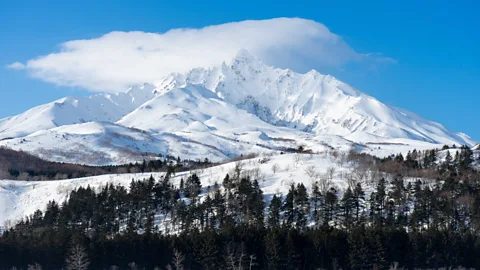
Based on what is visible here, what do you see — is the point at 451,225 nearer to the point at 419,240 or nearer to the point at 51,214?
the point at 419,240

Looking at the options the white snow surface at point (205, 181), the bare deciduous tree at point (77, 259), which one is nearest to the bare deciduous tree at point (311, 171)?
the white snow surface at point (205, 181)

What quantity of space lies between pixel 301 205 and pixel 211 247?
3659 centimetres

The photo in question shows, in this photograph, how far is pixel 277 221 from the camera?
384ft

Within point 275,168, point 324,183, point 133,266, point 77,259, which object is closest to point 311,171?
point 275,168

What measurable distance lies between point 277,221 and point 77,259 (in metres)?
43.8

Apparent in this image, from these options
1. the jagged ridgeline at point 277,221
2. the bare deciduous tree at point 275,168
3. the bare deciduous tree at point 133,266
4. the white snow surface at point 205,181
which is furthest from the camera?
the bare deciduous tree at point 275,168

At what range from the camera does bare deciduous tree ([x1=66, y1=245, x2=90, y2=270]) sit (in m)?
84.2

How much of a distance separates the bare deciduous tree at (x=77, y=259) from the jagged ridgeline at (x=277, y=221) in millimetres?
336

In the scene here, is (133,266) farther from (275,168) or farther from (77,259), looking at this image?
(275,168)

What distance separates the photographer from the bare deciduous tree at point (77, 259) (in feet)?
276

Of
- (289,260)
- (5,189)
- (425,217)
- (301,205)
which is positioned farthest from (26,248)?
(5,189)

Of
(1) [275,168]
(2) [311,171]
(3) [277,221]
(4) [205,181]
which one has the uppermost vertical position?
(1) [275,168]

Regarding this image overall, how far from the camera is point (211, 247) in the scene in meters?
89.5

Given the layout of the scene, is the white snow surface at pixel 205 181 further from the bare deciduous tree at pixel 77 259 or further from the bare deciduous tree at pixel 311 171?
the bare deciduous tree at pixel 77 259
